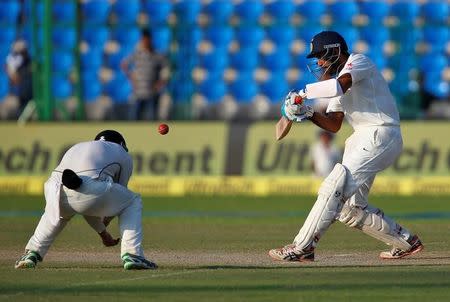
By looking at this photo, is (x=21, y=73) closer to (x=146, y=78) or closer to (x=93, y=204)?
(x=146, y=78)

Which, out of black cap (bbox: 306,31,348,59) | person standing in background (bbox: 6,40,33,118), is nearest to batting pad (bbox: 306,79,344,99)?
black cap (bbox: 306,31,348,59)

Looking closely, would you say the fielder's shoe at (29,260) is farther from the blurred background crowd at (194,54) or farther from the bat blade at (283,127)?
the blurred background crowd at (194,54)

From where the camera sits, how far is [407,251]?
9.72 meters

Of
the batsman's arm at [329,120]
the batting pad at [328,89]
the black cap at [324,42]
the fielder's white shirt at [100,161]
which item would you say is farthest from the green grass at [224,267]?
the black cap at [324,42]

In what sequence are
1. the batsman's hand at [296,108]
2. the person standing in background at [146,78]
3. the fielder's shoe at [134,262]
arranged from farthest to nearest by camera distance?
the person standing in background at [146,78] → the batsman's hand at [296,108] → the fielder's shoe at [134,262]

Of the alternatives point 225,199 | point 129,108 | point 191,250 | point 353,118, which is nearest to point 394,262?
point 353,118

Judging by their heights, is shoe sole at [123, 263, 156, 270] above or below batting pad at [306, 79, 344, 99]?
below

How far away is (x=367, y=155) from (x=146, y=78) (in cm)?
1065

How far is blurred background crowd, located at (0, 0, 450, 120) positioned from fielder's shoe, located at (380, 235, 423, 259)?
9929 mm

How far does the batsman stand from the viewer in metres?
9.12

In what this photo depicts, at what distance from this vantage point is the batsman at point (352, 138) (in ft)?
29.9

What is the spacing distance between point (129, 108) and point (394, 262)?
11451 mm

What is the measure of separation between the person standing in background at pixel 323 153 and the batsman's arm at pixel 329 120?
8.80 meters

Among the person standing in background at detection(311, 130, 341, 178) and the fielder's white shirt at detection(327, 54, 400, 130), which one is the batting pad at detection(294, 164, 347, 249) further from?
the person standing in background at detection(311, 130, 341, 178)
